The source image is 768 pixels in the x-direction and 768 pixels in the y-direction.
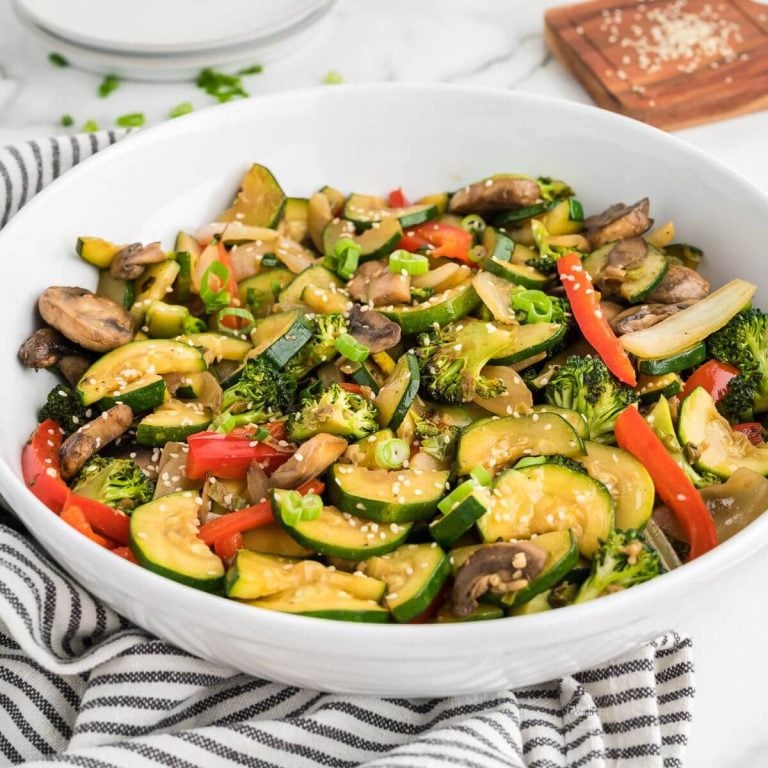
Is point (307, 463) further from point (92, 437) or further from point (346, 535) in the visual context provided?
point (92, 437)

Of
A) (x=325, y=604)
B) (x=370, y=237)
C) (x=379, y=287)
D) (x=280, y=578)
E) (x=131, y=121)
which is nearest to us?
(x=325, y=604)

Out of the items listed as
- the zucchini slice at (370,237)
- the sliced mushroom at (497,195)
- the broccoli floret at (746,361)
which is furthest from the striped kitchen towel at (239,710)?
the sliced mushroom at (497,195)

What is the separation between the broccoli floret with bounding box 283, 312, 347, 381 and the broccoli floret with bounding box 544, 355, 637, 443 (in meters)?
0.66

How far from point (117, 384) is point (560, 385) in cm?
129

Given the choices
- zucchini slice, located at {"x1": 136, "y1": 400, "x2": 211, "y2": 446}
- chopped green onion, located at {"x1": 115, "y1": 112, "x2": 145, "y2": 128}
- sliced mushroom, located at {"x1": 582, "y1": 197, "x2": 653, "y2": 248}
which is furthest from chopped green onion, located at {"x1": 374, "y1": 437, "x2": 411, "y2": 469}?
chopped green onion, located at {"x1": 115, "y1": 112, "x2": 145, "y2": 128}

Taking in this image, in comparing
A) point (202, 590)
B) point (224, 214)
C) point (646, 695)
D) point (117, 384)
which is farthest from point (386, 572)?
point (224, 214)

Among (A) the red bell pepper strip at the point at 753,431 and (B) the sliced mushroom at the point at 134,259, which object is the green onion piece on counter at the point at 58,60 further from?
(A) the red bell pepper strip at the point at 753,431

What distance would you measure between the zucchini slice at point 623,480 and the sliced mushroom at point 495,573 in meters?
0.33

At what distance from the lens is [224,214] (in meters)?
3.84

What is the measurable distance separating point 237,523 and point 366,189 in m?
1.75

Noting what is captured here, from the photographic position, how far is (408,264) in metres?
3.42

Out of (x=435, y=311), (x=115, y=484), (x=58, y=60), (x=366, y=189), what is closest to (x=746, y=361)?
(x=435, y=311)

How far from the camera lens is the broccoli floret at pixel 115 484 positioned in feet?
9.27

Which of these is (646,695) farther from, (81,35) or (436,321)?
(81,35)
